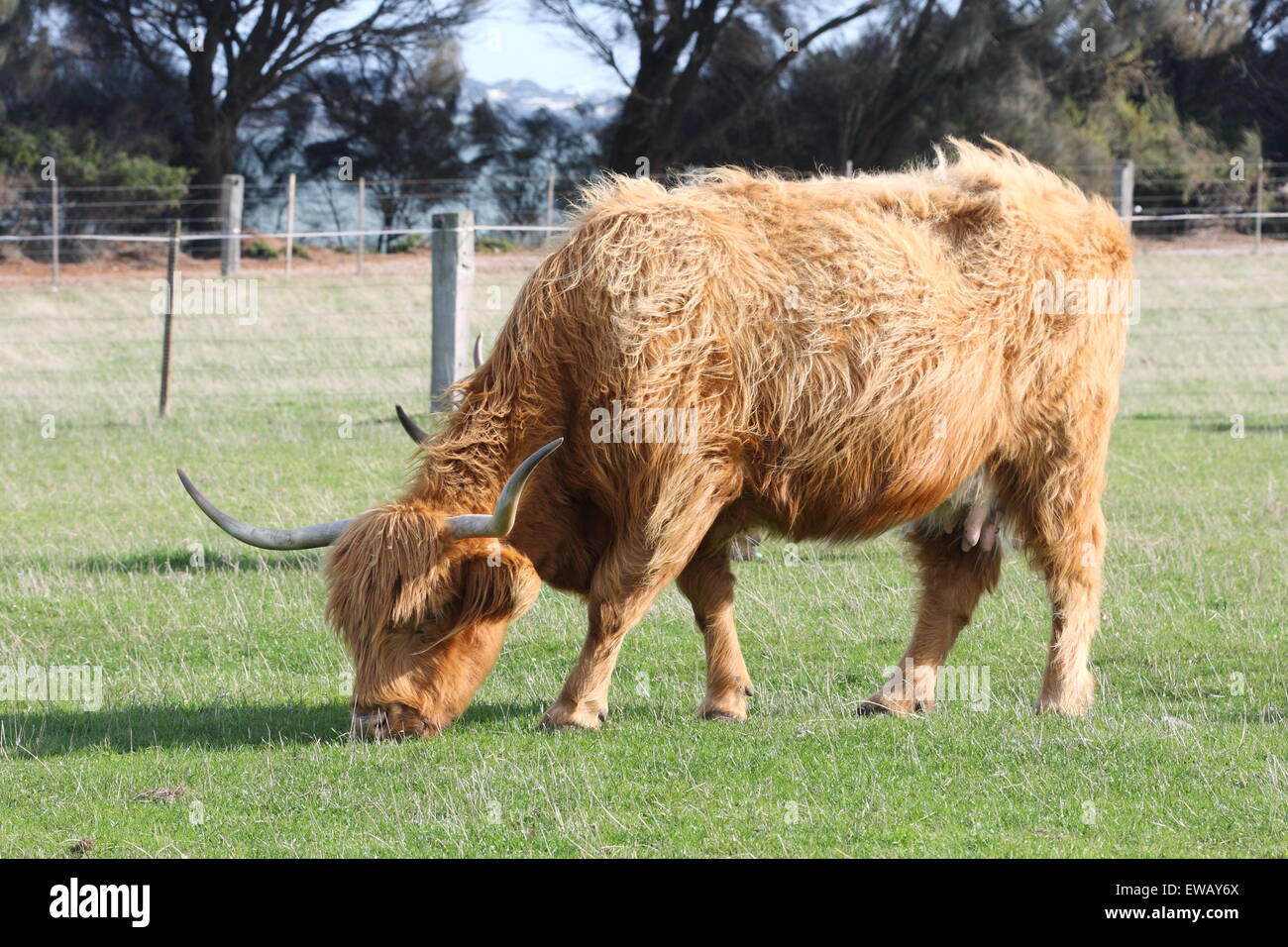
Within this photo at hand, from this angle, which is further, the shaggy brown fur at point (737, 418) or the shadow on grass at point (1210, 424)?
the shadow on grass at point (1210, 424)

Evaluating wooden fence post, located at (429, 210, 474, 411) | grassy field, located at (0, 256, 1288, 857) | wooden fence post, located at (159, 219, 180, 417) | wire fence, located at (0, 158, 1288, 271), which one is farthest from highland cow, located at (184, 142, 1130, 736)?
wire fence, located at (0, 158, 1288, 271)

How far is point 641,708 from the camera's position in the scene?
6.48 metres

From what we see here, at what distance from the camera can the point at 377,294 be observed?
25.0m

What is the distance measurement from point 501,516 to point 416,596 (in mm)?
433

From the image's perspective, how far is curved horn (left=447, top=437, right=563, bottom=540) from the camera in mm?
5215

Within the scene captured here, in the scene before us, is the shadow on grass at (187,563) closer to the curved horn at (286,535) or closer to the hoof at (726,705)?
the curved horn at (286,535)

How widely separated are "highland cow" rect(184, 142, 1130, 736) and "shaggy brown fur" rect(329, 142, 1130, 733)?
0.01m

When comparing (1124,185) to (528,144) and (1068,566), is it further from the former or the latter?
A: (1068,566)

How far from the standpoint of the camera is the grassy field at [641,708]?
16.0 feet

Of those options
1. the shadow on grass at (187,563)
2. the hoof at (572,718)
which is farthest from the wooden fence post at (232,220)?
the hoof at (572,718)
